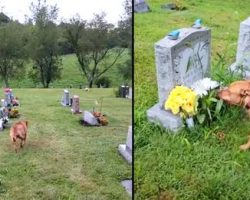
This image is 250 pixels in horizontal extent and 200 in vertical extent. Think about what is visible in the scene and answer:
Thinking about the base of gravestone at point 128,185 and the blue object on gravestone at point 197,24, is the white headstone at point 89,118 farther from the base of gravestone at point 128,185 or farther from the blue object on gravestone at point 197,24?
the blue object on gravestone at point 197,24

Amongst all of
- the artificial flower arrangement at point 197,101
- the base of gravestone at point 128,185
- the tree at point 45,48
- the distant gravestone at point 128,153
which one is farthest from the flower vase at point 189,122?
the tree at point 45,48

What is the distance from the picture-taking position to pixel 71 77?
2.66 metres

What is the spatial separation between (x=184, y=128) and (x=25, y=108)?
28.9 inches

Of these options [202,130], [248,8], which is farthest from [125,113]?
[248,8]

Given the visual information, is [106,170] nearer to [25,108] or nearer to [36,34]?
Result: [25,108]

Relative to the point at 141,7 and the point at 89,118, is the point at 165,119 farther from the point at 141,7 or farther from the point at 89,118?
the point at 141,7

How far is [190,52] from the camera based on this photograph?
8.69ft

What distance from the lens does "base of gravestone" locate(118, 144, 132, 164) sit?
102 inches

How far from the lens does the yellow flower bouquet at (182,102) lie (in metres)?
2.57

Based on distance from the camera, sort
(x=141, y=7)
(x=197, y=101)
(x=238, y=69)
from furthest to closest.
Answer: (x=238, y=69), (x=197, y=101), (x=141, y=7)

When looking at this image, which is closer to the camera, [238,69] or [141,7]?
[141,7]

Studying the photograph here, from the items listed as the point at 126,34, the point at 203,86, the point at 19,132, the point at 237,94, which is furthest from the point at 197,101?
the point at 19,132

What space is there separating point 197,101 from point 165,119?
0.57 feet

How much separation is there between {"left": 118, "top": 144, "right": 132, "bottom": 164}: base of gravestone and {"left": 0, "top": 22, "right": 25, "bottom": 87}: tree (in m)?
0.57
